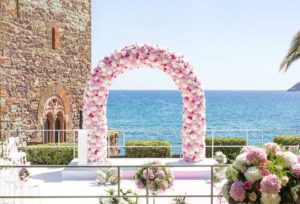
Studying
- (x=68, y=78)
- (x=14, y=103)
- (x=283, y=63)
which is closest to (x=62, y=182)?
(x=14, y=103)

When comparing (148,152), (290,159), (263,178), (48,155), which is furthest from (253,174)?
(48,155)

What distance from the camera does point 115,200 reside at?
7.58 meters

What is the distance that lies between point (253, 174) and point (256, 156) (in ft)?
0.67

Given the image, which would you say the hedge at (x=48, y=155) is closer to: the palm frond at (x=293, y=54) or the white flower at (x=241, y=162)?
the palm frond at (x=293, y=54)

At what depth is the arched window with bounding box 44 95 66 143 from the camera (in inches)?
778

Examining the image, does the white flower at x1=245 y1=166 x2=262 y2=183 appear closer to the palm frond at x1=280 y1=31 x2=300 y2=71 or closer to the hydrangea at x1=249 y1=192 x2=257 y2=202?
the hydrangea at x1=249 y1=192 x2=257 y2=202

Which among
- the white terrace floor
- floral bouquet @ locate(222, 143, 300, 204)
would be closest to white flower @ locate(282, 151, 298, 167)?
floral bouquet @ locate(222, 143, 300, 204)

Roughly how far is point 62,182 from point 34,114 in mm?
6417

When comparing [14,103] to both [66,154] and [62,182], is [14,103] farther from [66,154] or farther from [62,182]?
[62,182]

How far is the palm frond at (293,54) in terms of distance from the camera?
15781 mm

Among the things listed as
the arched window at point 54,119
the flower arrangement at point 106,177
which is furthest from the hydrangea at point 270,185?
the arched window at point 54,119

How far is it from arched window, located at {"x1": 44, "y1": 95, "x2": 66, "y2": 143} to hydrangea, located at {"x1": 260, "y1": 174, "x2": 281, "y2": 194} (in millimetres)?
14087

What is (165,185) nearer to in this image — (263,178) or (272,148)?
(272,148)

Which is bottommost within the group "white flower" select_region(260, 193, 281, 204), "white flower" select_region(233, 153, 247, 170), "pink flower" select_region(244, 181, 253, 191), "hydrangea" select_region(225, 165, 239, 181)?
"white flower" select_region(260, 193, 281, 204)
